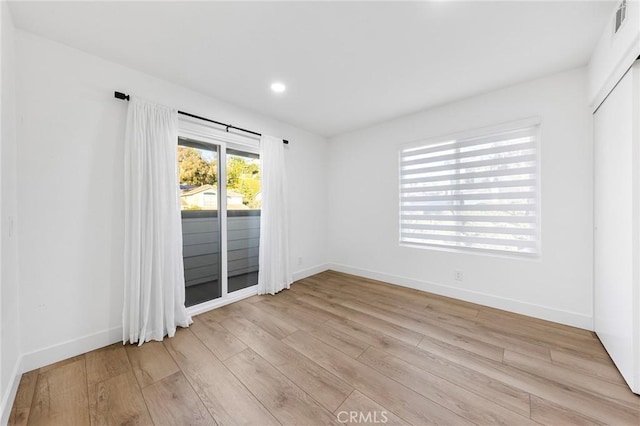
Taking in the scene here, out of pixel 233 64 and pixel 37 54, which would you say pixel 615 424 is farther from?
pixel 37 54

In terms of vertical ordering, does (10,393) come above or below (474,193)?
below

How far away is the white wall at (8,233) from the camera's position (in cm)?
132

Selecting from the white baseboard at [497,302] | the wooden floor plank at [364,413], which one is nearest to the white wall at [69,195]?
the wooden floor plank at [364,413]

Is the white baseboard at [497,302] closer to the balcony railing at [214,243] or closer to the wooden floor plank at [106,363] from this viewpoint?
the balcony railing at [214,243]

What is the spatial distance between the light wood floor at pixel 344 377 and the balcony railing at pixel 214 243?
0.62 meters

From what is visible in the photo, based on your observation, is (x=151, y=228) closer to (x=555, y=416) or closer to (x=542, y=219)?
(x=555, y=416)

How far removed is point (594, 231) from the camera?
2.08m

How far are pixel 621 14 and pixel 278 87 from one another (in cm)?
264

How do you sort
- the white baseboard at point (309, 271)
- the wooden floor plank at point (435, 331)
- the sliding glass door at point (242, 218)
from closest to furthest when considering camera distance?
the wooden floor plank at point (435, 331) < the sliding glass door at point (242, 218) < the white baseboard at point (309, 271)

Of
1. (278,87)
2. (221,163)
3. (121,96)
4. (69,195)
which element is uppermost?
(278,87)

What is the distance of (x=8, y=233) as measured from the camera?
4.81 feet

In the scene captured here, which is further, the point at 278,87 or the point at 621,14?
the point at 278,87

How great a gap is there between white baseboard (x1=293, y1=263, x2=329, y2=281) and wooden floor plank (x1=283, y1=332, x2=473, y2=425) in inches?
69.0

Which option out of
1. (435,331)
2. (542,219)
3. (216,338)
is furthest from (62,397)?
(542,219)
